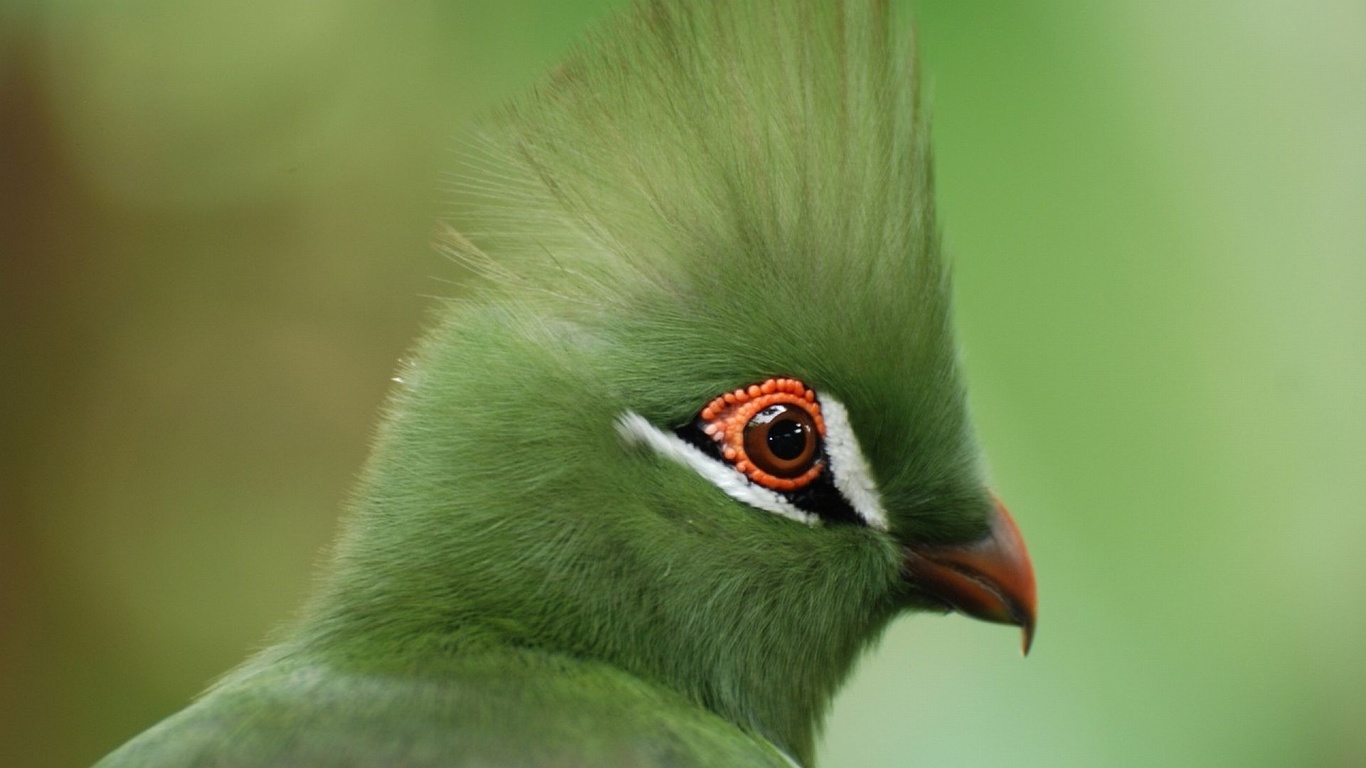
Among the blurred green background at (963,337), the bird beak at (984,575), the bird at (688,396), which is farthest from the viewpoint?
the blurred green background at (963,337)

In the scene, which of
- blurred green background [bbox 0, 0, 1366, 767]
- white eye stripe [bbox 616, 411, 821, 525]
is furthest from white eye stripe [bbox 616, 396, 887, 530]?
blurred green background [bbox 0, 0, 1366, 767]

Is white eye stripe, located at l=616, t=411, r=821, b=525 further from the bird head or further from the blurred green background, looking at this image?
the blurred green background

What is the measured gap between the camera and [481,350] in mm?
1736

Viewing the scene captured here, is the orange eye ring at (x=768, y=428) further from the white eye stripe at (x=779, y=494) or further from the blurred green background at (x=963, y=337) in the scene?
the blurred green background at (x=963, y=337)

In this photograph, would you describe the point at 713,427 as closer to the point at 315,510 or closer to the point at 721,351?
the point at 721,351

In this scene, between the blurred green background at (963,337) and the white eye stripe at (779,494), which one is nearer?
the white eye stripe at (779,494)

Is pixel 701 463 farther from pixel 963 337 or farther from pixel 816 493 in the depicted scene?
pixel 963 337

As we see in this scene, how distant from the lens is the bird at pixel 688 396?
5.51 feet

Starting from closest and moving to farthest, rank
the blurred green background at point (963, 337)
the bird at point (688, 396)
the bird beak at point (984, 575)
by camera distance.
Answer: the bird at point (688, 396), the bird beak at point (984, 575), the blurred green background at point (963, 337)

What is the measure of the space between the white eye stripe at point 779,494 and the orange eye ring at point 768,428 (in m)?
0.01

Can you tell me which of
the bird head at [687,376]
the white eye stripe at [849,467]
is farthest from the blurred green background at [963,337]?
the white eye stripe at [849,467]

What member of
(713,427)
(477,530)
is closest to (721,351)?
(713,427)

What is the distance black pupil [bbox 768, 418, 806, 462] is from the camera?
5.69 ft

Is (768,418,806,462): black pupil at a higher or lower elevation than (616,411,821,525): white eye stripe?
higher
